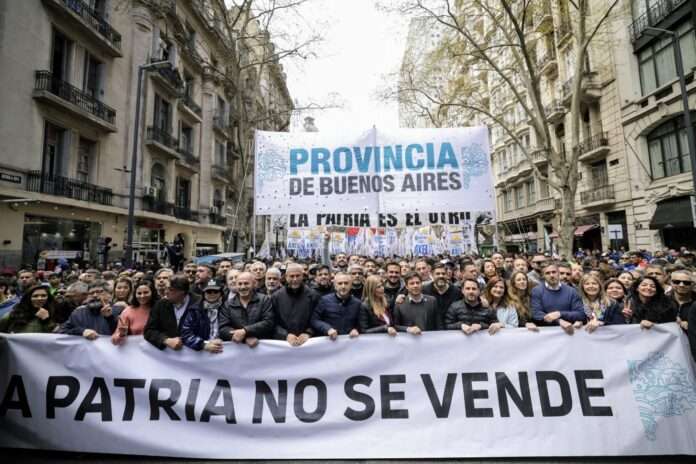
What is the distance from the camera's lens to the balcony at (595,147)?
21.5 meters

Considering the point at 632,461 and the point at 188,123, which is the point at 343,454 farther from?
the point at 188,123

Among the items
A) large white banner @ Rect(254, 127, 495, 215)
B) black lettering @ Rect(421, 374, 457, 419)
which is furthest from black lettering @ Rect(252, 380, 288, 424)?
large white banner @ Rect(254, 127, 495, 215)

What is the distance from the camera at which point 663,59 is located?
59.0ft

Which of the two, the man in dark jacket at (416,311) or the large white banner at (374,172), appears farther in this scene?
the large white banner at (374,172)

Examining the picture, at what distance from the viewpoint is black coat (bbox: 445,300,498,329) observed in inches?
154

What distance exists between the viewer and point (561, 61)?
85.3 ft

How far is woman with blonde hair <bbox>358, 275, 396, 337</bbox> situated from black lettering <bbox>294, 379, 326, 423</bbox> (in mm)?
714

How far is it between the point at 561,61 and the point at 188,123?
26576mm

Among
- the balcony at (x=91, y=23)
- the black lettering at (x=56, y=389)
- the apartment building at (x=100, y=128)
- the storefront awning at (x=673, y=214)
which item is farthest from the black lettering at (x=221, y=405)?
the storefront awning at (x=673, y=214)

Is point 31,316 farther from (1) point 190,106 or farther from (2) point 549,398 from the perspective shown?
(1) point 190,106

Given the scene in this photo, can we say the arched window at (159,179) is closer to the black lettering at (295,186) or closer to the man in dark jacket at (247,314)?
the black lettering at (295,186)

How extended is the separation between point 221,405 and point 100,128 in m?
18.2

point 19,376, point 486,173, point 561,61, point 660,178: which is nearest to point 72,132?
point 19,376

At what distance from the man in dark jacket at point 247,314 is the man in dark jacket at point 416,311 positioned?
142cm
